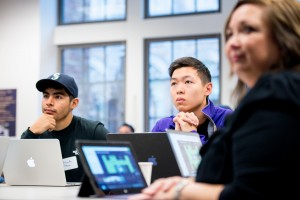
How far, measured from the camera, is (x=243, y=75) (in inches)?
53.6

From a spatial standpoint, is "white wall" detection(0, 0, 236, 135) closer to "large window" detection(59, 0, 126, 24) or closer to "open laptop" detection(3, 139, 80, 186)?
"large window" detection(59, 0, 126, 24)

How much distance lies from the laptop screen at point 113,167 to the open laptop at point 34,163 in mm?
797

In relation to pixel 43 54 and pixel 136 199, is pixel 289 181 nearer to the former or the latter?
pixel 136 199

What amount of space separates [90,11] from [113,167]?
17.0 ft

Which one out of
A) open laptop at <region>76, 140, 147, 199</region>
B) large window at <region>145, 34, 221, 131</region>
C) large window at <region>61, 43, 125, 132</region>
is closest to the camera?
open laptop at <region>76, 140, 147, 199</region>

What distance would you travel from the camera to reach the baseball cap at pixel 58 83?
3174 mm

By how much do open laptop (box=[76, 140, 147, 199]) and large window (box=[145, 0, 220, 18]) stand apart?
179 inches

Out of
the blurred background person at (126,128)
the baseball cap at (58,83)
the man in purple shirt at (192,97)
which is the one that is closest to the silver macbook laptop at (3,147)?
the baseball cap at (58,83)

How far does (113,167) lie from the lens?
5.30ft

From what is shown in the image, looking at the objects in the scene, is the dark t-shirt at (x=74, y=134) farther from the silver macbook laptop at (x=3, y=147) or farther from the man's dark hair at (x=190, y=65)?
the man's dark hair at (x=190, y=65)

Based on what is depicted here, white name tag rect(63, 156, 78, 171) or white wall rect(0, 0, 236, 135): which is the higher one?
white wall rect(0, 0, 236, 135)

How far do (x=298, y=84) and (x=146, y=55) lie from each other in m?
5.10

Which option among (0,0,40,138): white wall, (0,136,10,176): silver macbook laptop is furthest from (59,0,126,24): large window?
(0,136,10,176): silver macbook laptop

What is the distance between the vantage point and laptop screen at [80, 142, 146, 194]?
1.55m
